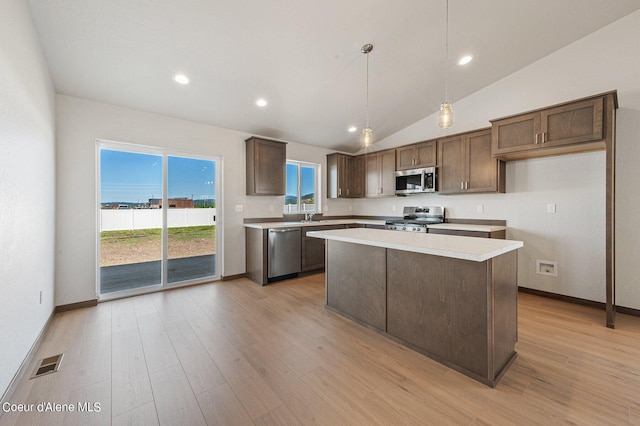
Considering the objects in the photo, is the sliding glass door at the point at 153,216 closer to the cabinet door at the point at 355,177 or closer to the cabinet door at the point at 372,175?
the cabinet door at the point at 355,177

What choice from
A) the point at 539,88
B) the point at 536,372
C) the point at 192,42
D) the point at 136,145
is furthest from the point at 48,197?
the point at 539,88

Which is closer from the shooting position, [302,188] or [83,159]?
[83,159]

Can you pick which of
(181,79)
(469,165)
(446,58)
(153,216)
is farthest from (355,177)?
(153,216)

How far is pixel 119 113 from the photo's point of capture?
3297 mm

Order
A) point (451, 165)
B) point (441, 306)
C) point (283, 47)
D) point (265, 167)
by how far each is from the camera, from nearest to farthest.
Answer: point (441, 306) → point (283, 47) → point (451, 165) → point (265, 167)

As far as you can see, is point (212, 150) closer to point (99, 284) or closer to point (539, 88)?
point (99, 284)

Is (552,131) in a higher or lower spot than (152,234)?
higher

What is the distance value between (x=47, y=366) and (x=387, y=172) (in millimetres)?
5054

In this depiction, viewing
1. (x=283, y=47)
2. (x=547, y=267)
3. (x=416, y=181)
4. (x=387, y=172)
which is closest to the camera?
(x=283, y=47)

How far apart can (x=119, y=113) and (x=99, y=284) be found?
2244 millimetres

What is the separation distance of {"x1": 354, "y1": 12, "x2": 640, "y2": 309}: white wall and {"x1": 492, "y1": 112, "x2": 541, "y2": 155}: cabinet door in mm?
573

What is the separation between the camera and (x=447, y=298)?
188 centimetres

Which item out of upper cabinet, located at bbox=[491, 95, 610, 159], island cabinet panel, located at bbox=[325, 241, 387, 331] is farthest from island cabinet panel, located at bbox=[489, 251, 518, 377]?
upper cabinet, located at bbox=[491, 95, 610, 159]

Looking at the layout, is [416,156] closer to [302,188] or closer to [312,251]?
[302,188]
